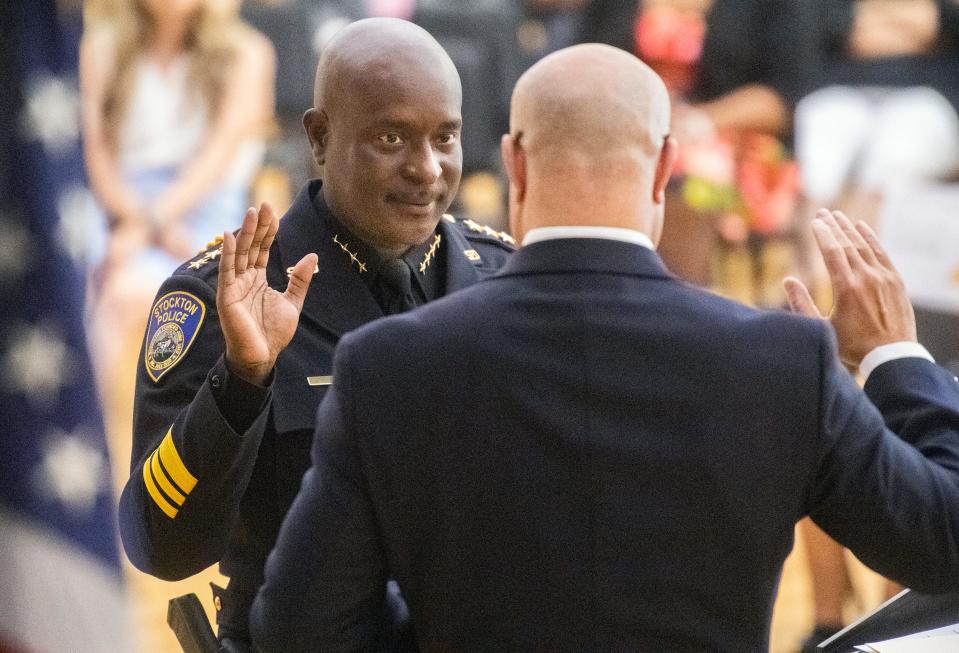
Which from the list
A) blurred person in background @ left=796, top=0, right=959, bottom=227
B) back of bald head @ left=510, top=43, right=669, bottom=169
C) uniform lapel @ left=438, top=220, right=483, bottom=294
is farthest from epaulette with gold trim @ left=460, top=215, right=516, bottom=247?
blurred person in background @ left=796, top=0, right=959, bottom=227

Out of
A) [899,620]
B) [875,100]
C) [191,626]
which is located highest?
[899,620]

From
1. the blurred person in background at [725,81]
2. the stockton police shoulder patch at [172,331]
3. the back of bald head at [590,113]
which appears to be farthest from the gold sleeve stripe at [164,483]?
the blurred person in background at [725,81]

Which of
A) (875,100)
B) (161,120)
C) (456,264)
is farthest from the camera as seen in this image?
(161,120)

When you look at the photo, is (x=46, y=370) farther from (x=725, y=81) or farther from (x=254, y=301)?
(x=725, y=81)

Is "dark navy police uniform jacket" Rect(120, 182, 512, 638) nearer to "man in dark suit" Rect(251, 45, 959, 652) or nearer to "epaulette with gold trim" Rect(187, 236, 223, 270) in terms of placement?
"epaulette with gold trim" Rect(187, 236, 223, 270)

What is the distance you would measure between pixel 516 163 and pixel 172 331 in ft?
2.33

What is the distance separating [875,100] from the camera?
20.0 feet

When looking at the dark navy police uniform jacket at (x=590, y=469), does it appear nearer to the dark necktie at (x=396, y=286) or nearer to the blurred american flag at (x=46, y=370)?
the blurred american flag at (x=46, y=370)

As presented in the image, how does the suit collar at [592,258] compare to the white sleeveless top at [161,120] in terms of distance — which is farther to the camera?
the white sleeveless top at [161,120]

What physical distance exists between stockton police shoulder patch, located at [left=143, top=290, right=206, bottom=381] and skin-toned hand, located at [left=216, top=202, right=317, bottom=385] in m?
0.17

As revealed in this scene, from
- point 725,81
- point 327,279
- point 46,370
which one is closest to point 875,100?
point 725,81

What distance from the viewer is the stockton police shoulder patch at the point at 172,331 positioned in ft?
6.82

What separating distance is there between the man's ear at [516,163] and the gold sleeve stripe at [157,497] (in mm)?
712

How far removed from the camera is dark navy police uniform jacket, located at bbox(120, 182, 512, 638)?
1915 millimetres
